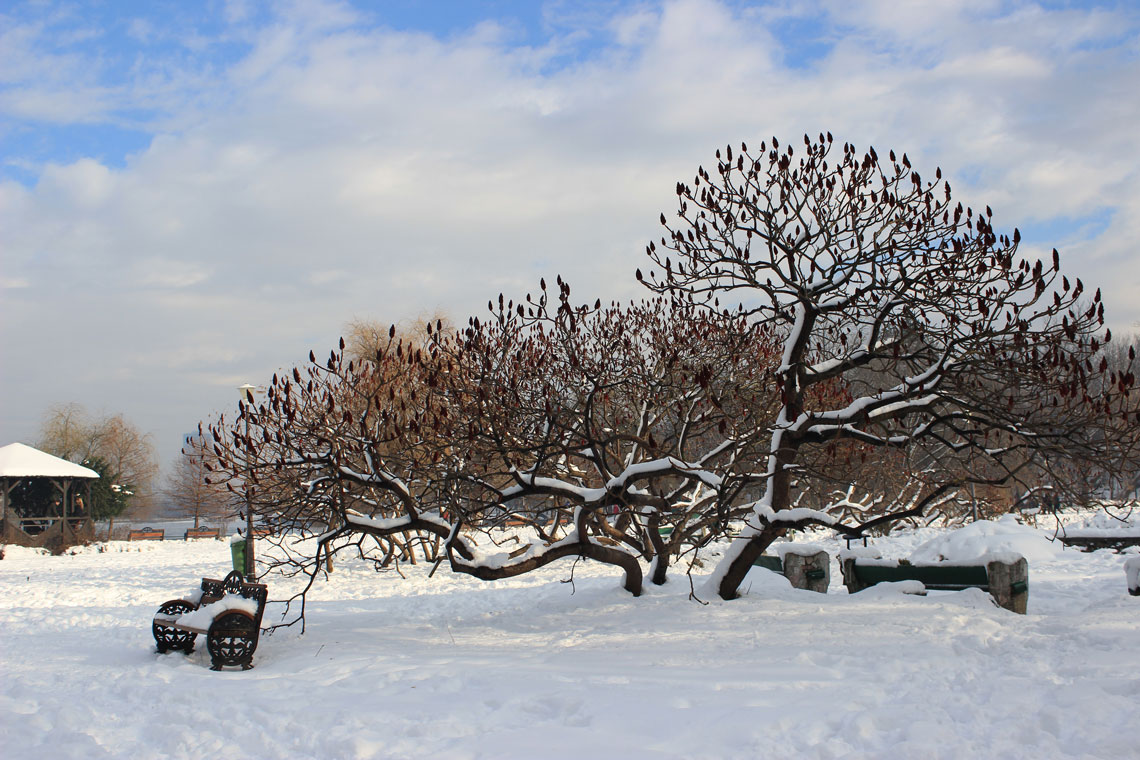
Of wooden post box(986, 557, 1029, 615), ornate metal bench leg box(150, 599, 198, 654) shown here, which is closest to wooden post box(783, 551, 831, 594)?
wooden post box(986, 557, 1029, 615)

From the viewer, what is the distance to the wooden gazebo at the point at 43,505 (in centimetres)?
2745

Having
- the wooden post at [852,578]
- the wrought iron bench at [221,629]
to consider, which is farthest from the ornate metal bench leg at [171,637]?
the wooden post at [852,578]

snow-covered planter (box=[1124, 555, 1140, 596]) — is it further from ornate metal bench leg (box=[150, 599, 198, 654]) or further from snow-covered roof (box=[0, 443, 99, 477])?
snow-covered roof (box=[0, 443, 99, 477])

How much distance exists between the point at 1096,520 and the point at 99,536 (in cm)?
3366

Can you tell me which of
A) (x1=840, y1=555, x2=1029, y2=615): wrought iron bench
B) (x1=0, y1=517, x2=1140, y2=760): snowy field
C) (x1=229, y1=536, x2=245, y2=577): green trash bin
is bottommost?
(x1=229, y1=536, x2=245, y2=577): green trash bin

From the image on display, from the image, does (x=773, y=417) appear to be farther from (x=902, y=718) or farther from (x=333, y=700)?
(x=333, y=700)

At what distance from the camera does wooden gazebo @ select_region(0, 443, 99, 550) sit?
1081 inches

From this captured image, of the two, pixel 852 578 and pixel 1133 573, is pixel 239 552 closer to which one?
pixel 852 578

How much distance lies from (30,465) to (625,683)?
1208 inches

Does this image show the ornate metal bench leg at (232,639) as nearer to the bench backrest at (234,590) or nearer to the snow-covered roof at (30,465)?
the bench backrest at (234,590)

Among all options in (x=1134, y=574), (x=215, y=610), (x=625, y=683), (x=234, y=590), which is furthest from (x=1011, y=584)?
(x=234, y=590)

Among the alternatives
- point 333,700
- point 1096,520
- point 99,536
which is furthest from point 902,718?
point 99,536

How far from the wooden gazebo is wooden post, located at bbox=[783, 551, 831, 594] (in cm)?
2611

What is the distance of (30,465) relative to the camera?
28984 mm
